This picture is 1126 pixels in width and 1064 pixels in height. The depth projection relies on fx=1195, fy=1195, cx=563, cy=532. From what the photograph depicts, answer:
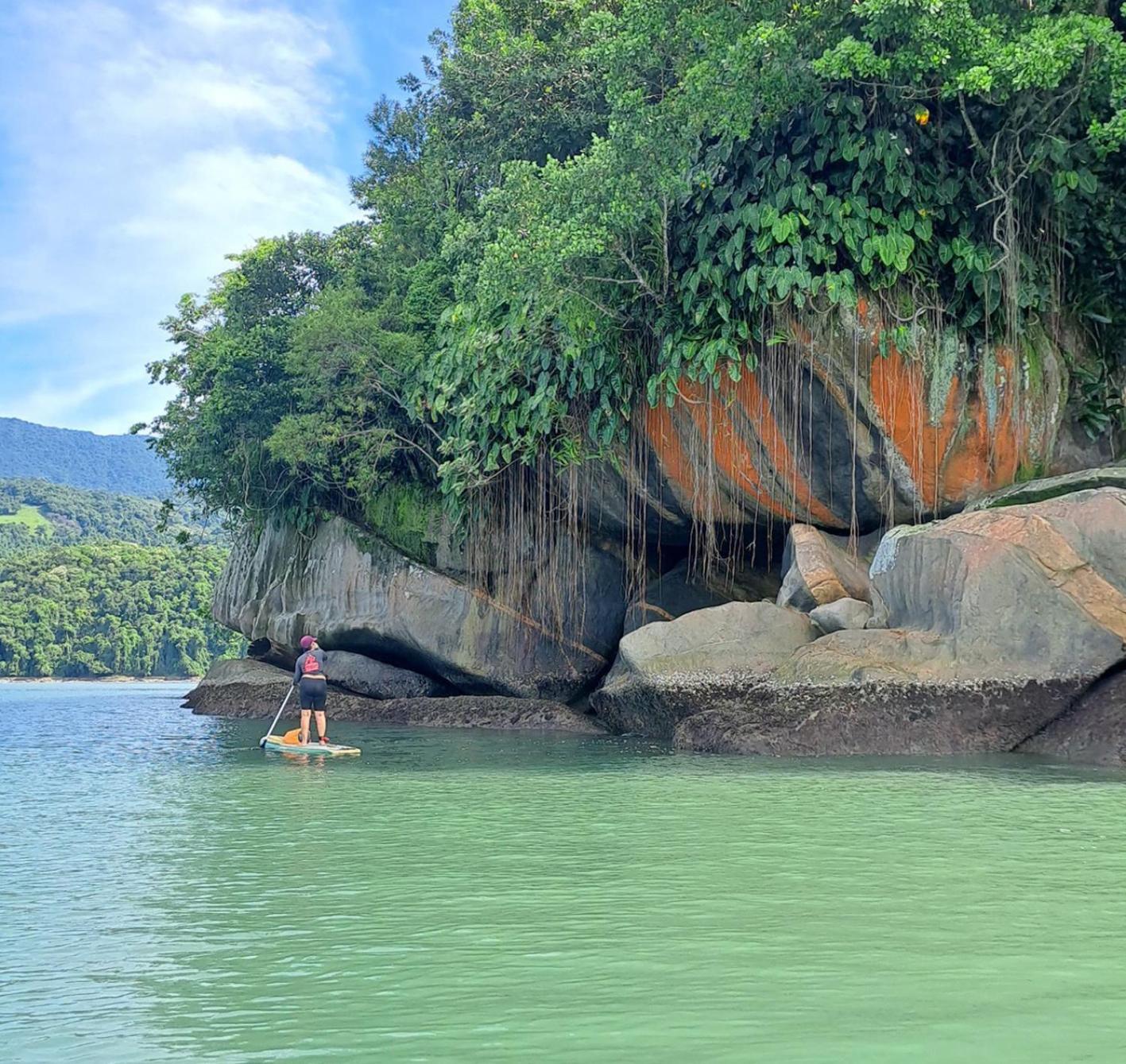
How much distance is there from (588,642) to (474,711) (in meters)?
2.10

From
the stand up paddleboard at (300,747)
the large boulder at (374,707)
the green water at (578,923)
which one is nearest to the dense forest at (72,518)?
the large boulder at (374,707)

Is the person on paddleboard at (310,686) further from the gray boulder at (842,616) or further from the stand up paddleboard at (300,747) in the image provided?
the gray boulder at (842,616)

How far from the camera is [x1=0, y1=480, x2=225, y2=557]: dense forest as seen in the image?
93.3 m

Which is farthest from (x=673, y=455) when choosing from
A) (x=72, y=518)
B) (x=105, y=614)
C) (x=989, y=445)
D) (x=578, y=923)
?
(x=72, y=518)

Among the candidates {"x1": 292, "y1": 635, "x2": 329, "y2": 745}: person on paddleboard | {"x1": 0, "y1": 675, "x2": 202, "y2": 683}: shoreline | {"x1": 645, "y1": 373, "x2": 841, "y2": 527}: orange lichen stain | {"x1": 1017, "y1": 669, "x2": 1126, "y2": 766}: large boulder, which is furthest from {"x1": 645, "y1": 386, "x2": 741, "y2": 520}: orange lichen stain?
{"x1": 0, "y1": 675, "x2": 202, "y2": 683}: shoreline

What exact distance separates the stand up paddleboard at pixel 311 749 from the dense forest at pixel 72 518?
245 feet

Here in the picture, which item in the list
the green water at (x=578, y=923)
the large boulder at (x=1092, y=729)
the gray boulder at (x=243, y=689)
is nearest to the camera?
the green water at (x=578, y=923)

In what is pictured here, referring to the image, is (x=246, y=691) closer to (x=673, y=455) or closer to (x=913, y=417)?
(x=673, y=455)

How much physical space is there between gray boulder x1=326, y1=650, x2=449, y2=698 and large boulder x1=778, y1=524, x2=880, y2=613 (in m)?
8.32

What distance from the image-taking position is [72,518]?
10231cm

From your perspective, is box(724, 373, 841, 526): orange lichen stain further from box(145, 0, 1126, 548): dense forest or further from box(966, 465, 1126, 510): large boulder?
box(966, 465, 1126, 510): large boulder

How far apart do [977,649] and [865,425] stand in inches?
Result: 148

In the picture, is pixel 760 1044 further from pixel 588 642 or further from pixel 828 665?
pixel 588 642

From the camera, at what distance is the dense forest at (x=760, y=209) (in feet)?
40.7
